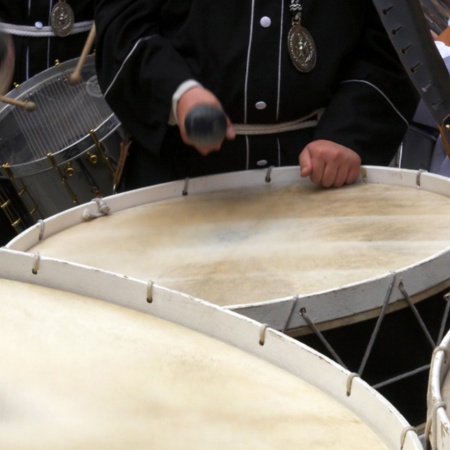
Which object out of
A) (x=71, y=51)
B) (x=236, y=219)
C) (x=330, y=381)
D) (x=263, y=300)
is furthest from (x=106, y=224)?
(x=71, y=51)

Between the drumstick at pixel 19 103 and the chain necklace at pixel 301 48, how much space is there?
609 mm

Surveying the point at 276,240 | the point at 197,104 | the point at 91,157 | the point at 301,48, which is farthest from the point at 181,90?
the point at 91,157

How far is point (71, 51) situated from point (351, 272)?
49.5 inches

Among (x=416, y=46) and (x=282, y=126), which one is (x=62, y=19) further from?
(x=416, y=46)

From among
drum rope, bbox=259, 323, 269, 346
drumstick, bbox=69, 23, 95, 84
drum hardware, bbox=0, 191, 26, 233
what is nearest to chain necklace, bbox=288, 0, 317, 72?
drumstick, bbox=69, 23, 95, 84

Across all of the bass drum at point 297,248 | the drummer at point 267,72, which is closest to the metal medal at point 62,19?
the drummer at point 267,72

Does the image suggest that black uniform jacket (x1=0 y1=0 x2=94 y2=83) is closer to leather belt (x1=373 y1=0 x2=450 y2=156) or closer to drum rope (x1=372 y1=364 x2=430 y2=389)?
leather belt (x1=373 y1=0 x2=450 y2=156)

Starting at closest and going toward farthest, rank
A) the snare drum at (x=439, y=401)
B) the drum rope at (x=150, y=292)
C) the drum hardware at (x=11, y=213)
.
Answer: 1. the snare drum at (x=439, y=401)
2. the drum rope at (x=150, y=292)
3. the drum hardware at (x=11, y=213)

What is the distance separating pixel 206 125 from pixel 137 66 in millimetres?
361

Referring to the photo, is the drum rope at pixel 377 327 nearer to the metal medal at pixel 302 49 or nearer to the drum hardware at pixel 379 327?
the drum hardware at pixel 379 327

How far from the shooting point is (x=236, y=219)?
1.68 m

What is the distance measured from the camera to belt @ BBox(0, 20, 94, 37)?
2436mm

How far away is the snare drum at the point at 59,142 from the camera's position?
2.18 metres

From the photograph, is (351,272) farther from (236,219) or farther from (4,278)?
(4,278)
